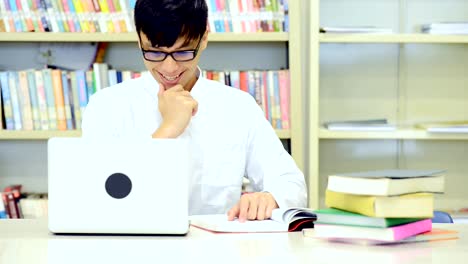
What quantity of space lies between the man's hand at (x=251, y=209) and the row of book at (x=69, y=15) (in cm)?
147

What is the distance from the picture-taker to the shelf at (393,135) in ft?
9.90

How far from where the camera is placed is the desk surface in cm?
131

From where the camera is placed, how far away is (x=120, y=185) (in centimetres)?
146

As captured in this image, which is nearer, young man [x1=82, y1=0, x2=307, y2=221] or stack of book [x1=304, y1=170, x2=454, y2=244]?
stack of book [x1=304, y1=170, x2=454, y2=244]

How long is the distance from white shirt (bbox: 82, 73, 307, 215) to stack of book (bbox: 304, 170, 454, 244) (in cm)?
64

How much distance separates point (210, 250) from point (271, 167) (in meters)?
0.77

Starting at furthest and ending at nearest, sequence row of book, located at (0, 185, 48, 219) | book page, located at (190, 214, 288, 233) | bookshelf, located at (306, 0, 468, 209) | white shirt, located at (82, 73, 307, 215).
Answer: bookshelf, located at (306, 0, 468, 209) → row of book, located at (0, 185, 48, 219) → white shirt, located at (82, 73, 307, 215) → book page, located at (190, 214, 288, 233)

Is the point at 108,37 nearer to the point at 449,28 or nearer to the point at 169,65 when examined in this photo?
the point at 169,65

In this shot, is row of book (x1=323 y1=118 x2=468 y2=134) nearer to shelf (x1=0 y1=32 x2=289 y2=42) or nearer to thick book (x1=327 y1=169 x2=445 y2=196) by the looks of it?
shelf (x1=0 y1=32 x2=289 y2=42)

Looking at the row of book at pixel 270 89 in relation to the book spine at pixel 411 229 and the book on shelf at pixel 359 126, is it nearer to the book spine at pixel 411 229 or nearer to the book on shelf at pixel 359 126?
→ the book on shelf at pixel 359 126

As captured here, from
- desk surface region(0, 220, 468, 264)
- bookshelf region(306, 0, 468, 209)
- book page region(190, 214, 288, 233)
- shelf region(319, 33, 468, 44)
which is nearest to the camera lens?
desk surface region(0, 220, 468, 264)

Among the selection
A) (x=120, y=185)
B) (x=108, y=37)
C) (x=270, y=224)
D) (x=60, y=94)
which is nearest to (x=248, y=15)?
(x=108, y=37)

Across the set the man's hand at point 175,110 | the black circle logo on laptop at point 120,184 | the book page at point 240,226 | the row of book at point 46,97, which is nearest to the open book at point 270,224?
the book page at point 240,226

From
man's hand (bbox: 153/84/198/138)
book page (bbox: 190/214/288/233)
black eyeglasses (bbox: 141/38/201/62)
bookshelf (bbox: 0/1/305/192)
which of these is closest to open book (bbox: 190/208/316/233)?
book page (bbox: 190/214/288/233)
